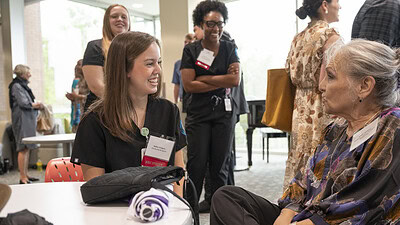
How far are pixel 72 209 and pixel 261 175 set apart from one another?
428 centimetres

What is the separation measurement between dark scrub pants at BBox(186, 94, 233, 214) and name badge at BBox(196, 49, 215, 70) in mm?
233

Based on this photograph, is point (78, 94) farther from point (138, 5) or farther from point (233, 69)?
point (138, 5)

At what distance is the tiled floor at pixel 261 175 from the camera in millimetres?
4141

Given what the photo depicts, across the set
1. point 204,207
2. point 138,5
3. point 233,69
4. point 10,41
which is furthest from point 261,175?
point 10,41

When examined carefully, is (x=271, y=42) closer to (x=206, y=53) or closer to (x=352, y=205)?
(x=206, y=53)

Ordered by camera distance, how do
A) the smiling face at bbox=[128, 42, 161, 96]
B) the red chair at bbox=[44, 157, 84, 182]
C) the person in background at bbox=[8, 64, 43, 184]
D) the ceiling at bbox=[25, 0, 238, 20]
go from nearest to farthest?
the smiling face at bbox=[128, 42, 161, 96] → the red chair at bbox=[44, 157, 84, 182] → the person in background at bbox=[8, 64, 43, 184] → the ceiling at bbox=[25, 0, 238, 20]

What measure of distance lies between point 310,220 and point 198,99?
182 cm

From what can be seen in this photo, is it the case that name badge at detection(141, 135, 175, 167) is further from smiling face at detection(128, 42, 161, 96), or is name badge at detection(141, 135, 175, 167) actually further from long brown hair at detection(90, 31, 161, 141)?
smiling face at detection(128, 42, 161, 96)

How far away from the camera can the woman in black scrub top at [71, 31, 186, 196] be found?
156 centimetres

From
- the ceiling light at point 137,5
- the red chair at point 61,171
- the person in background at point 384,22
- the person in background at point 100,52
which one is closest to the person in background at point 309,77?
the person in background at point 384,22

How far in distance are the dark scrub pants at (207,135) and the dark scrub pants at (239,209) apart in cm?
141

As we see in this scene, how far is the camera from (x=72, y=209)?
1.06 meters

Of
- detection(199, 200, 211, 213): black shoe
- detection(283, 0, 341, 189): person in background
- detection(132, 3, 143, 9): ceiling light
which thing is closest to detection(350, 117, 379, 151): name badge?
detection(283, 0, 341, 189): person in background

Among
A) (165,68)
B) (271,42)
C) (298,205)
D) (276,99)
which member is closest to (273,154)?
(271,42)
